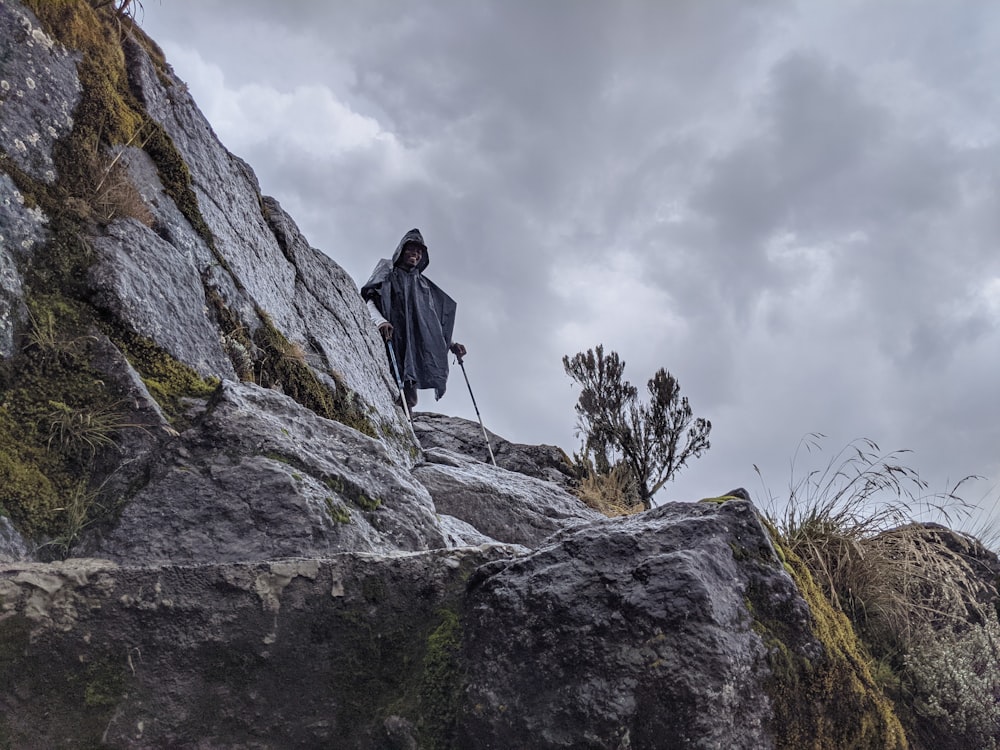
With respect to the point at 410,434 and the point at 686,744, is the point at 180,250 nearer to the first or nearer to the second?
the point at 410,434

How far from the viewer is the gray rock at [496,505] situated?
4.83m

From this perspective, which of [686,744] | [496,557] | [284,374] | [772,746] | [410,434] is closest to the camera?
[686,744]

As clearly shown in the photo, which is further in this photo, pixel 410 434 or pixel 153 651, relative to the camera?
pixel 410 434

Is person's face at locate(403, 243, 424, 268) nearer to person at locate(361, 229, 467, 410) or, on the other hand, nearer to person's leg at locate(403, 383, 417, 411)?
person at locate(361, 229, 467, 410)

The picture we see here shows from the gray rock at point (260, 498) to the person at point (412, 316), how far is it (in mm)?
5617

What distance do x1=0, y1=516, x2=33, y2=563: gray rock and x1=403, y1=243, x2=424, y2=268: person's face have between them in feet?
25.3

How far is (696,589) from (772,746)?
0.40m

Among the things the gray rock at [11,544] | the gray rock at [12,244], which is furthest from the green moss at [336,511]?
the gray rock at [12,244]

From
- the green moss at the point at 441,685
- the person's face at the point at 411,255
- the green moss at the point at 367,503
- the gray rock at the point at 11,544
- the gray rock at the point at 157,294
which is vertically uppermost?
the person's face at the point at 411,255

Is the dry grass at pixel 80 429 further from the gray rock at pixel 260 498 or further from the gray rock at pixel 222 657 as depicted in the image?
the gray rock at pixel 222 657

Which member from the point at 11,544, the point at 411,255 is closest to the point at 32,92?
the point at 11,544

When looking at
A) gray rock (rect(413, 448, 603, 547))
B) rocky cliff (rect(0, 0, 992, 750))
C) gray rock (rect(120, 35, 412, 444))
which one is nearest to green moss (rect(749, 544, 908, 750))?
rocky cliff (rect(0, 0, 992, 750))

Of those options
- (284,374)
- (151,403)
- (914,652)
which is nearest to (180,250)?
(284,374)

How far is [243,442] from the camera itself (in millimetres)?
2666
